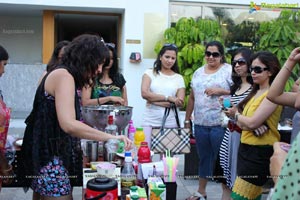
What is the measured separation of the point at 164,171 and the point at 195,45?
5.56 m

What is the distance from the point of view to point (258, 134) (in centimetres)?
284

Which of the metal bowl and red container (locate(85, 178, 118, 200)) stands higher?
the metal bowl

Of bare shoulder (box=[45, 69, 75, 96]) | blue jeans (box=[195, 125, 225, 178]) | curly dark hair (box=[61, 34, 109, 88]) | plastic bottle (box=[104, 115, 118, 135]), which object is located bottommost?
blue jeans (box=[195, 125, 225, 178])

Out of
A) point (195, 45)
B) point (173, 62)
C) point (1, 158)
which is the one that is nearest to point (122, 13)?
point (195, 45)

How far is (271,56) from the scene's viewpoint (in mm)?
3025

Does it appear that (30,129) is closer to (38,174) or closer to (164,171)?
(38,174)

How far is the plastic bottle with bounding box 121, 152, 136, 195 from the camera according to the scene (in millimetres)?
2204

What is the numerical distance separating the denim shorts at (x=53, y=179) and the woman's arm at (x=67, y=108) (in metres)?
0.31

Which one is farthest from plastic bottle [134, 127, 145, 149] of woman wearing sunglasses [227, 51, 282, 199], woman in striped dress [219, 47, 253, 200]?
woman in striped dress [219, 47, 253, 200]

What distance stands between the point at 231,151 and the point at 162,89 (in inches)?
44.5

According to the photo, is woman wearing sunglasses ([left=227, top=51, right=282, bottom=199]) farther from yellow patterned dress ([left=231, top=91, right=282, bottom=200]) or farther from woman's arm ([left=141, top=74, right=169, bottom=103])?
woman's arm ([left=141, top=74, right=169, bottom=103])

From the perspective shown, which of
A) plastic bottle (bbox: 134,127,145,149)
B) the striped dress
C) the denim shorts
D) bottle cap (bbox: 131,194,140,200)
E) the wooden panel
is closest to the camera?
bottle cap (bbox: 131,194,140,200)

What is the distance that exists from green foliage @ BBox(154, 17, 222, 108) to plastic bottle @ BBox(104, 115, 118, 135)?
4.66 metres

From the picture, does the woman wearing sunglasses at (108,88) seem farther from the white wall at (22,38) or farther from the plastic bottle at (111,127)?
the white wall at (22,38)
